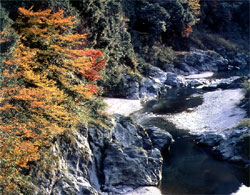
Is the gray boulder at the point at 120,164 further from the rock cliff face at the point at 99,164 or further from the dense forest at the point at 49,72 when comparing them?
the dense forest at the point at 49,72

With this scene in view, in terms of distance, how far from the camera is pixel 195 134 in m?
22.1

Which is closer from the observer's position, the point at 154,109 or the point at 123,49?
the point at 154,109

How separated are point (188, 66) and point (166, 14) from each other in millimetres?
10118

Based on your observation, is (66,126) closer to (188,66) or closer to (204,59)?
(188,66)

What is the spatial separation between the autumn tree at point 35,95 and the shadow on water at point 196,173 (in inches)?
252

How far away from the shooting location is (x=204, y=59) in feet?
174

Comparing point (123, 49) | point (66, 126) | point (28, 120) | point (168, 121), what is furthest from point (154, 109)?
point (28, 120)

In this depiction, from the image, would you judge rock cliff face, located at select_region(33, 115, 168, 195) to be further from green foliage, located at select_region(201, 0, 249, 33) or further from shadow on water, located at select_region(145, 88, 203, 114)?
green foliage, located at select_region(201, 0, 249, 33)

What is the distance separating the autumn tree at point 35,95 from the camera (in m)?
10.2

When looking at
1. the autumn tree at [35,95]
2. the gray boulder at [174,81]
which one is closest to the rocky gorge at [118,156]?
the autumn tree at [35,95]

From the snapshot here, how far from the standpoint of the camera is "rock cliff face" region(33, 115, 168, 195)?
38.7 feet

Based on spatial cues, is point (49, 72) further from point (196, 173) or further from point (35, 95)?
point (196, 173)

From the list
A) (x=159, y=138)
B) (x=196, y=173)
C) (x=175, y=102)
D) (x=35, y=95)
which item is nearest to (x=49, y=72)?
(x=35, y=95)

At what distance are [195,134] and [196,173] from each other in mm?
6041
